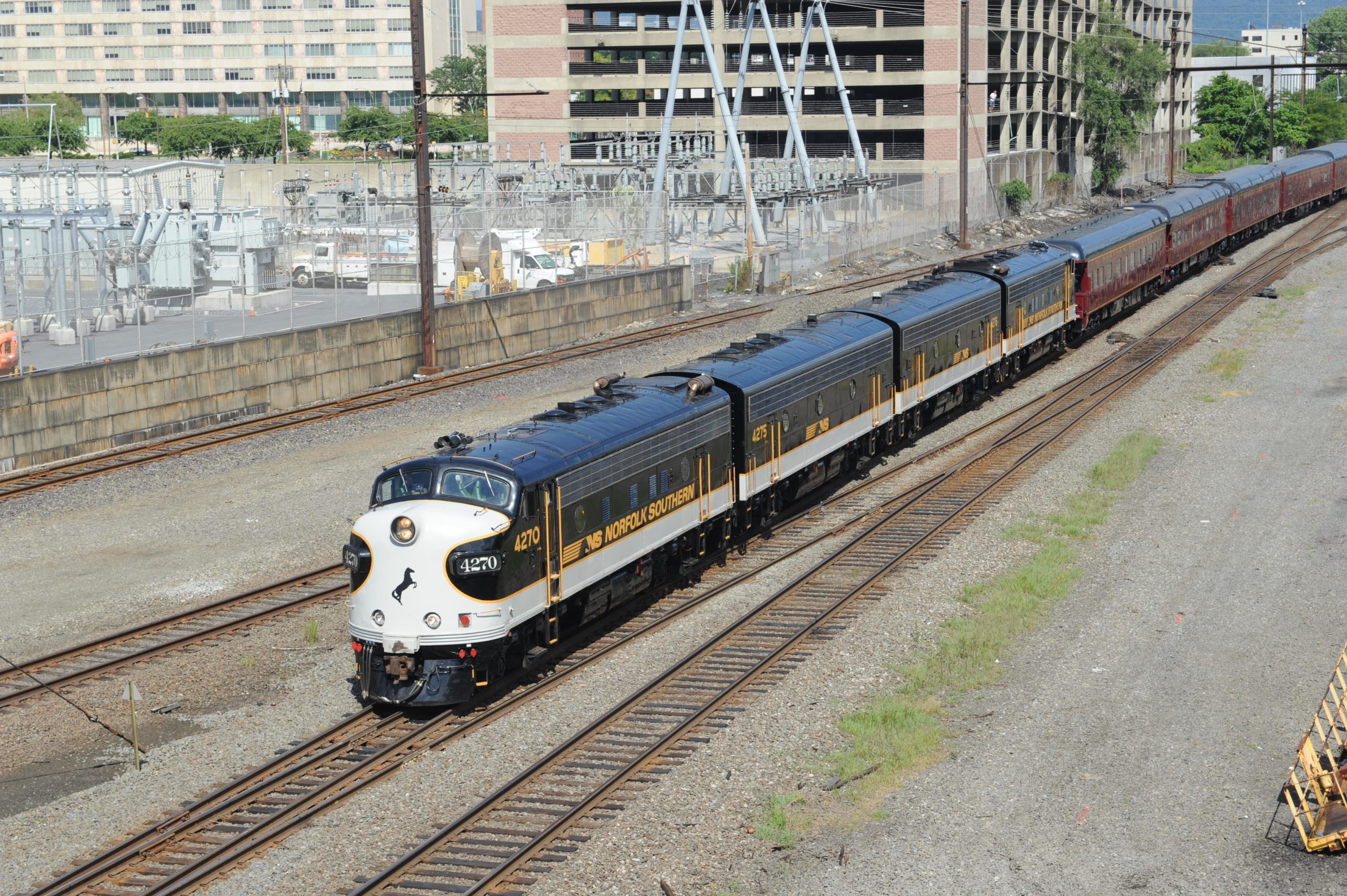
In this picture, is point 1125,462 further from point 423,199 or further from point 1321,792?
point 423,199

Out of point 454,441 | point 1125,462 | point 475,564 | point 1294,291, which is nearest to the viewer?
point 475,564

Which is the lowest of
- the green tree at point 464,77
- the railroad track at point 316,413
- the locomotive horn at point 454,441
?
the railroad track at point 316,413

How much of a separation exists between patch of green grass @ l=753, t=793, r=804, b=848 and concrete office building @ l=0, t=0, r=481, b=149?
429ft

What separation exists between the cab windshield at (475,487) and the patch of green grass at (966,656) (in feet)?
15.5

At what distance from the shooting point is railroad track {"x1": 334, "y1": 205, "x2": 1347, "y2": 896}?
523 inches

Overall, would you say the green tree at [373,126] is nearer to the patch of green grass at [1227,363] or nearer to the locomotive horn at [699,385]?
the patch of green grass at [1227,363]

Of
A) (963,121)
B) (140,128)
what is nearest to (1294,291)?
(963,121)

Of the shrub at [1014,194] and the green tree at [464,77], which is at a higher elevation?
the green tree at [464,77]

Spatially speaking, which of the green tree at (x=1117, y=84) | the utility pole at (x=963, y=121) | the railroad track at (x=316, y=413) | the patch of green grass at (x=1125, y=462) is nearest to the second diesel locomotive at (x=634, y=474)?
the patch of green grass at (x=1125, y=462)

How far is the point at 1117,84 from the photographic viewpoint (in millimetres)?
96875

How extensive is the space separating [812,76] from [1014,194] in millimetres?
17189

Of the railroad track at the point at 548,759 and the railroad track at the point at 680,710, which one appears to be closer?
the railroad track at the point at 548,759

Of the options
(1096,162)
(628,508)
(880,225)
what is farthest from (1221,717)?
(1096,162)

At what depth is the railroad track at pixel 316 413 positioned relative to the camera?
2852cm
